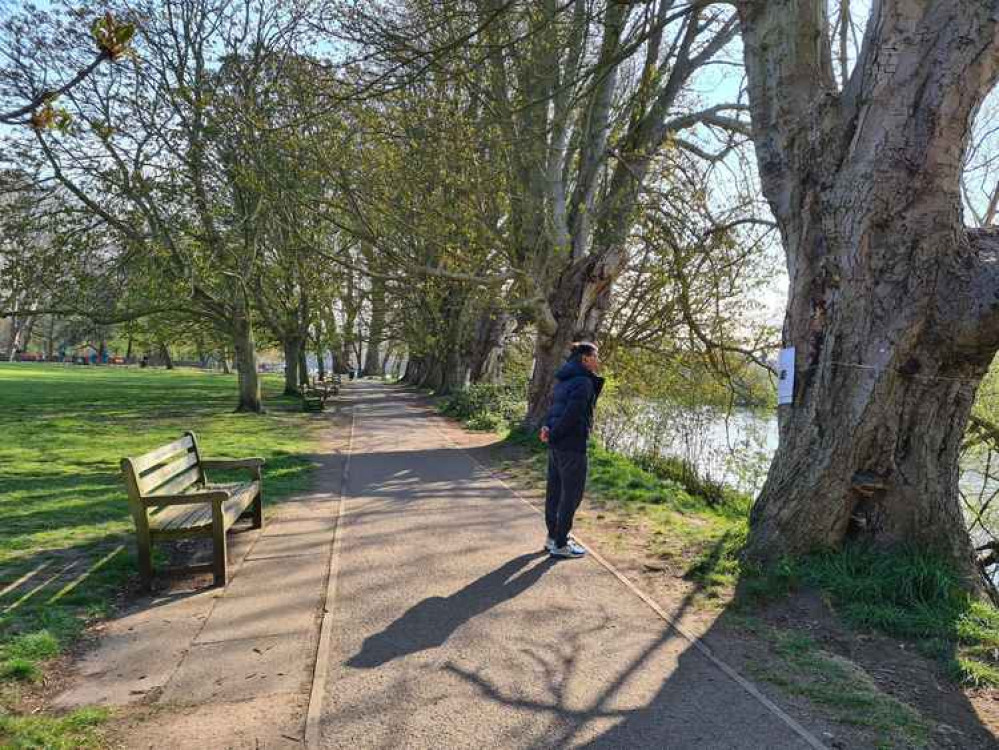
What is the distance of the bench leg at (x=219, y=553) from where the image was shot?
17.1ft

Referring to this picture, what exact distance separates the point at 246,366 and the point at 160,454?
14300 mm

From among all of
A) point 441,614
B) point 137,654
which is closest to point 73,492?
point 137,654

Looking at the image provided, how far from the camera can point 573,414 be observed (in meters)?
5.88

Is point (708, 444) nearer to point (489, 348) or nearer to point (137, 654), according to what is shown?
point (137, 654)

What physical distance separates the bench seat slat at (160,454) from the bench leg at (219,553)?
70 centimetres

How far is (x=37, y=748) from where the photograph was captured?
2.99 meters

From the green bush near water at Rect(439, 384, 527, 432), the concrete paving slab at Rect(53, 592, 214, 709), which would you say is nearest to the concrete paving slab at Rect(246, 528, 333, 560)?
the concrete paving slab at Rect(53, 592, 214, 709)

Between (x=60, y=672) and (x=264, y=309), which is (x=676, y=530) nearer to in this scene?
(x=60, y=672)

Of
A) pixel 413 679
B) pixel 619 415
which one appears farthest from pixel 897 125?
pixel 619 415

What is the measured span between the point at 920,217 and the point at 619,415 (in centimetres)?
1125

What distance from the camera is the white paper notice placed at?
5.53m

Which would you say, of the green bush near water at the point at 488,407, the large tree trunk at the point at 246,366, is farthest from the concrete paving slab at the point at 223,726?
the large tree trunk at the point at 246,366

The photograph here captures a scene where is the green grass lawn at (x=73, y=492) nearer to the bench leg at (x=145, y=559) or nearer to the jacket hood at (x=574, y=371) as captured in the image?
the bench leg at (x=145, y=559)

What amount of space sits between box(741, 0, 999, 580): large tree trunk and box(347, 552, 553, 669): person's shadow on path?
194 centimetres
